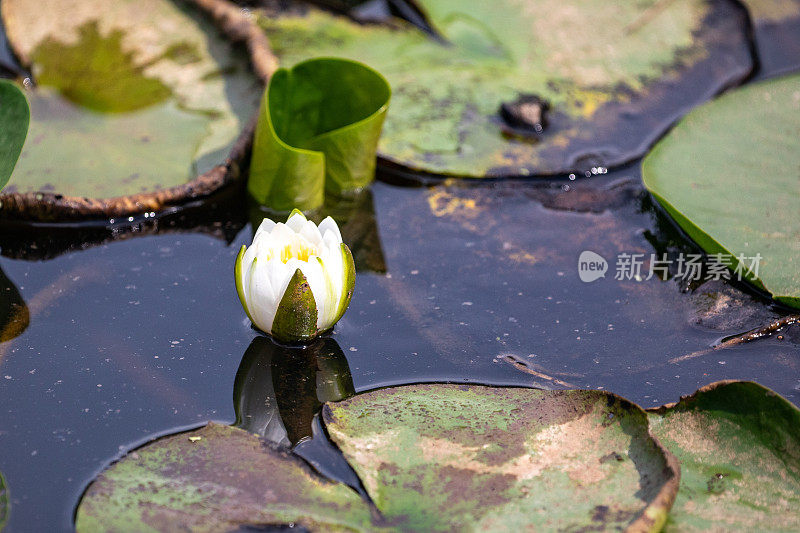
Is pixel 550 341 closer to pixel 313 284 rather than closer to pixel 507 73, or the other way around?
pixel 313 284

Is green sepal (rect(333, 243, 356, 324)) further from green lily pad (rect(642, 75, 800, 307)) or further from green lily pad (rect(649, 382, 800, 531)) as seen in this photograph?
green lily pad (rect(642, 75, 800, 307))

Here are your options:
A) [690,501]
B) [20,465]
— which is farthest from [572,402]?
[20,465]

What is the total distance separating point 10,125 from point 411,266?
125 cm

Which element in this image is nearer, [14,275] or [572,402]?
[572,402]

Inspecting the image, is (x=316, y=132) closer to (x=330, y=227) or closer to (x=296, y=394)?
(x=330, y=227)

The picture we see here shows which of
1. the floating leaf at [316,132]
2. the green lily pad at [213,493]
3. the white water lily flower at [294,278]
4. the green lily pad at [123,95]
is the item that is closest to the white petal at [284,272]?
the white water lily flower at [294,278]

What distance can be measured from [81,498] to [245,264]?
2.18 ft

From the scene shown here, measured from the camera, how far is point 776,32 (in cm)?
357

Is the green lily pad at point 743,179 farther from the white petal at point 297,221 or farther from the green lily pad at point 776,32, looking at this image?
the white petal at point 297,221

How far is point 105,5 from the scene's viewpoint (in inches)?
124

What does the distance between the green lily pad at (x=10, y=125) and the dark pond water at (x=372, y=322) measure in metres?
0.35

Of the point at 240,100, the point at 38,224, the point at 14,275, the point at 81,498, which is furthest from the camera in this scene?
the point at 240,100

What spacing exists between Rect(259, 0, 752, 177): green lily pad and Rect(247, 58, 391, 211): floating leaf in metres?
0.19

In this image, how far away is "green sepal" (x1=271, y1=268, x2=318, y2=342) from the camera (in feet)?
6.08
